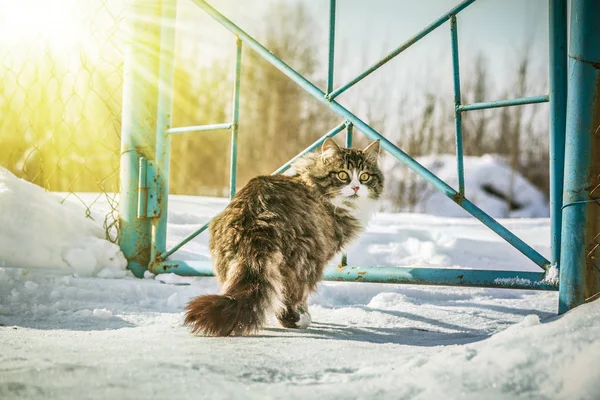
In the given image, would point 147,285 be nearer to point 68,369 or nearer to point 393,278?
point 393,278

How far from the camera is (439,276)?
219cm

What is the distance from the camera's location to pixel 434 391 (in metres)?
0.79

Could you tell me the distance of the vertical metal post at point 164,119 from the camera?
2.73 meters

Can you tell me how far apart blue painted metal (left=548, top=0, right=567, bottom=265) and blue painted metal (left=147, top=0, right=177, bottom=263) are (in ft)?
6.60

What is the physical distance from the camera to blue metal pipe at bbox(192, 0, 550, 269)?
6.78ft

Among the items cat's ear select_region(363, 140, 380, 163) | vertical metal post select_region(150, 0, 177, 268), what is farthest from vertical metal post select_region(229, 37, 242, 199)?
cat's ear select_region(363, 140, 380, 163)

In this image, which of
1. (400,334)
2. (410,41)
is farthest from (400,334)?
(410,41)

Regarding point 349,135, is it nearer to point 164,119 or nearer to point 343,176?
point 343,176

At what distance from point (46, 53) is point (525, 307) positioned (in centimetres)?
327

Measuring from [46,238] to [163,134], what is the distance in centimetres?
85

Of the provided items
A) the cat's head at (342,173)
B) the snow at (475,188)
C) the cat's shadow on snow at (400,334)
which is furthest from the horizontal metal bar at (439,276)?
the snow at (475,188)

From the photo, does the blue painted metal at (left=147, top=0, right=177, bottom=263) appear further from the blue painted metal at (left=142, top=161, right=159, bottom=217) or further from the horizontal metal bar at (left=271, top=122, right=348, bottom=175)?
the horizontal metal bar at (left=271, top=122, right=348, bottom=175)

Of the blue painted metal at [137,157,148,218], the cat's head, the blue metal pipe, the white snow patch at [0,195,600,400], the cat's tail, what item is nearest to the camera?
the white snow patch at [0,195,600,400]

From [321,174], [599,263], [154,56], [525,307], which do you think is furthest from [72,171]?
[599,263]
